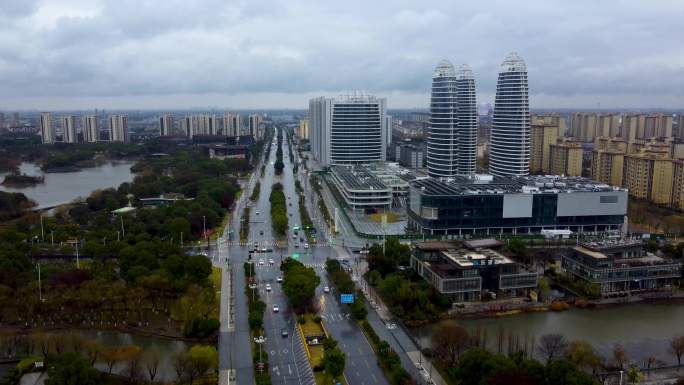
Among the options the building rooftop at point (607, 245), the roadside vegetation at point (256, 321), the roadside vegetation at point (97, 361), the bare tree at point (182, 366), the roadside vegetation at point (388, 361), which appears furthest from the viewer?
the building rooftop at point (607, 245)

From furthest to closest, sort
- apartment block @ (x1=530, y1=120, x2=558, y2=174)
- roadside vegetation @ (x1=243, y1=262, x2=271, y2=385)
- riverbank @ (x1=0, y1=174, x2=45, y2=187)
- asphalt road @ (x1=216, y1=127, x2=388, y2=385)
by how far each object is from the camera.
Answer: apartment block @ (x1=530, y1=120, x2=558, y2=174)
riverbank @ (x1=0, y1=174, x2=45, y2=187)
asphalt road @ (x1=216, y1=127, x2=388, y2=385)
roadside vegetation @ (x1=243, y1=262, x2=271, y2=385)

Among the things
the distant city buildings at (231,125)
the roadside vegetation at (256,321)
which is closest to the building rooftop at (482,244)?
the roadside vegetation at (256,321)

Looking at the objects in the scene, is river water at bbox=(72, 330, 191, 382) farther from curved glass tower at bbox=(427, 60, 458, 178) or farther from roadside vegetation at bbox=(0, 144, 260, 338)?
curved glass tower at bbox=(427, 60, 458, 178)

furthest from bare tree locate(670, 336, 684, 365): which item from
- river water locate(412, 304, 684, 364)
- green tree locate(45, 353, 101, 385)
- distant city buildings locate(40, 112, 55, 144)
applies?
distant city buildings locate(40, 112, 55, 144)

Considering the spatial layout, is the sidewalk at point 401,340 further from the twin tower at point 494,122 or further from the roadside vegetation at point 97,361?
the twin tower at point 494,122

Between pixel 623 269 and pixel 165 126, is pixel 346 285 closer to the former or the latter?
pixel 623 269

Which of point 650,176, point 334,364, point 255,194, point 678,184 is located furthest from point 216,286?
point 650,176
